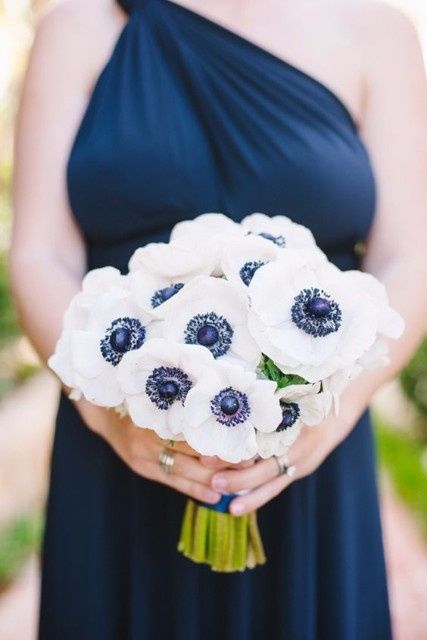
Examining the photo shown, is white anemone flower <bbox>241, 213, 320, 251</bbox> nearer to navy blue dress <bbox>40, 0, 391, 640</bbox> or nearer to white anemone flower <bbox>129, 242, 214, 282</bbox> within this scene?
white anemone flower <bbox>129, 242, 214, 282</bbox>

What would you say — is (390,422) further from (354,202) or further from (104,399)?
(104,399)

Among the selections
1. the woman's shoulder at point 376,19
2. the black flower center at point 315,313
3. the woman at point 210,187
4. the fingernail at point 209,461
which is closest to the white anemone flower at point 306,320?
the black flower center at point 315,313

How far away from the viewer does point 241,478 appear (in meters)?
1.13

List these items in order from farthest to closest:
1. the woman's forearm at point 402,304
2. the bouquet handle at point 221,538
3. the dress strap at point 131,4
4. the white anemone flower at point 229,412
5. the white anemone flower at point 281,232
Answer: the dress strap at point 131,4 → the woman's forearm at point 402,304 → the bouquet handle at point 221,538 → the white anemone flower at point 281,232 → the white anemone flower at point 229,412

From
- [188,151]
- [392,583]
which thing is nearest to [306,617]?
[188,151]

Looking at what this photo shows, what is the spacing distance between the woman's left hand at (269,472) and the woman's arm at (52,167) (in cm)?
24

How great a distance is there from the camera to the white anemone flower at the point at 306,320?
90 centimetres

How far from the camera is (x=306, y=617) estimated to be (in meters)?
1.38

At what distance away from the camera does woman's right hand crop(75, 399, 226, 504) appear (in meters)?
1.15

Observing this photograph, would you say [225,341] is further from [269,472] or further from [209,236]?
[269,472]

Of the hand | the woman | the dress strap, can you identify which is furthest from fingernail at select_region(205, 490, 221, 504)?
the dress strap

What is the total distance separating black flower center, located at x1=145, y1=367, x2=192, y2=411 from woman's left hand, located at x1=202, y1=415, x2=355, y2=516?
22cm

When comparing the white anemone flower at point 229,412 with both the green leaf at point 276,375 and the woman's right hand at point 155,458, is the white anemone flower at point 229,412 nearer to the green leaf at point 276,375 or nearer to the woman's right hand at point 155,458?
the green leaf at point 276,375

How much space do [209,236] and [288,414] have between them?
0.28 m
